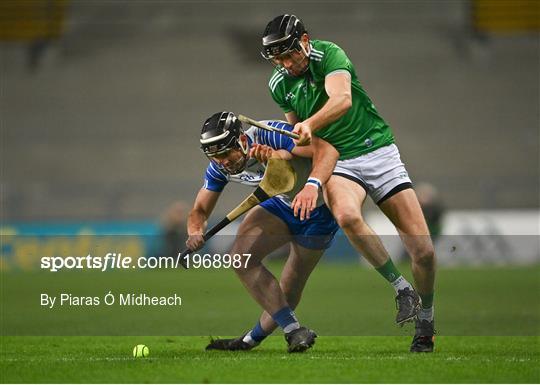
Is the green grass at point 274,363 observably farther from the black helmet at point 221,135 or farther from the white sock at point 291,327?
the black helmet at point 221,135

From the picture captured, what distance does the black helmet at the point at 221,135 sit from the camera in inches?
258

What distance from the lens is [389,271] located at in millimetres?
6957

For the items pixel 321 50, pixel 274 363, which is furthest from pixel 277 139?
pixel 274 363

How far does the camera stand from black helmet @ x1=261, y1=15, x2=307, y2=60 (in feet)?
22.2

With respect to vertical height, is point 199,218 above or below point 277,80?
below

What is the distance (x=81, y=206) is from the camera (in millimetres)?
21453

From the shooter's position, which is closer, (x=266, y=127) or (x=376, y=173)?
(x=266, y=127)

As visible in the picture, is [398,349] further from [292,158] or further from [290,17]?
[290,17]

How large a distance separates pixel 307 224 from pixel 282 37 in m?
1.25

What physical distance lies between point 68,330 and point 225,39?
16332mm

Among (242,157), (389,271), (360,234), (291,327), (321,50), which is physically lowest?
(291,327)

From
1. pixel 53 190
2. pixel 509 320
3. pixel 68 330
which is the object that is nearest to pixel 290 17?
pixel 68 330

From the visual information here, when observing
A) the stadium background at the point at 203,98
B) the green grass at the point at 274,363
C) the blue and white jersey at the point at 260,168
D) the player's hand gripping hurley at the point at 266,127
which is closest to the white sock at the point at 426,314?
the green grass at the point at 274,363

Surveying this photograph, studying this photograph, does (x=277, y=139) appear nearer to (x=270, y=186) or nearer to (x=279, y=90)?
(x=270, y=186)
